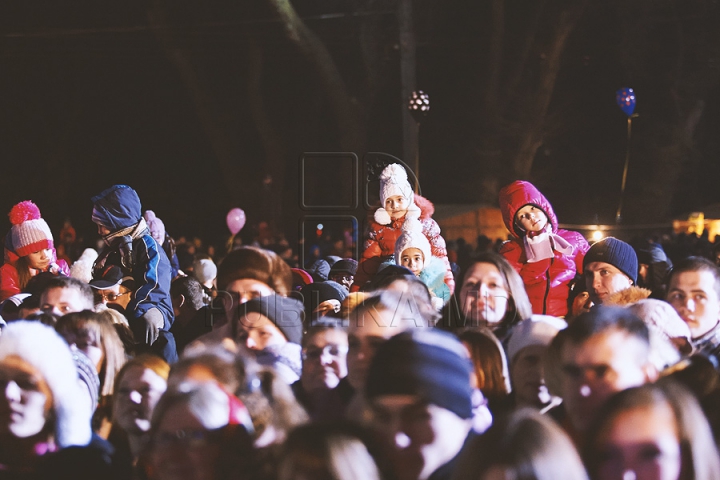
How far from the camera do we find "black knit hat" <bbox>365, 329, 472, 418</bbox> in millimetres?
2578

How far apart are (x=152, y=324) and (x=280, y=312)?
5.40 ft

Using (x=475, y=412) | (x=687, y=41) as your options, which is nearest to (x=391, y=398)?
(x=475, y=412)

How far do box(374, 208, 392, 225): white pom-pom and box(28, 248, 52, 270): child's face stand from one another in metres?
2.42

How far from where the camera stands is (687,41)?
2464 centimetres

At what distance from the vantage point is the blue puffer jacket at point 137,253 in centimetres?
543

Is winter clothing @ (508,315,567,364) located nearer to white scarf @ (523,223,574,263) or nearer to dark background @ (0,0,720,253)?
white scarf @ (523,223,574,263)

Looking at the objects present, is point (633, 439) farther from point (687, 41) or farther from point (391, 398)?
point (687, 41)

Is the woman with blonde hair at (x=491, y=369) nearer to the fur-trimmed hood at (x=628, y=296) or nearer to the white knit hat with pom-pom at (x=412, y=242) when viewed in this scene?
the fur-trimmed hood at (x=628, y=296)

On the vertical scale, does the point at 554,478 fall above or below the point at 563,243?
below

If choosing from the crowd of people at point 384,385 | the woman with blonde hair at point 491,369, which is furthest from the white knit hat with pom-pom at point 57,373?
the woman with blonde hair at point 491,369

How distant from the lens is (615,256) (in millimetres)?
4832

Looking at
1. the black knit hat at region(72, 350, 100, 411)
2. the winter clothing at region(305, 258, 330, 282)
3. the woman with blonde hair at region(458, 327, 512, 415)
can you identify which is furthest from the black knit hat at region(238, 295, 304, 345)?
the winter clothing at region(305, 258, 330, 282)

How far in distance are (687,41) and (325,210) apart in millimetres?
11905

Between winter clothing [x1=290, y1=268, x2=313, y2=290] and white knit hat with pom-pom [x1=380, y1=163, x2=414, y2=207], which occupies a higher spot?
white knit hat with pom-pom [x1=380, y1=163, x2=414, y2=207]
